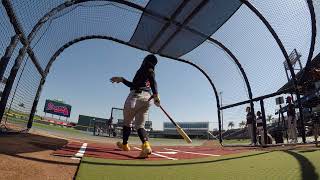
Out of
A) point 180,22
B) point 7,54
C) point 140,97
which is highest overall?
point 180,22

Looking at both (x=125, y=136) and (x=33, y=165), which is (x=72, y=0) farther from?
(x=33, y=165)

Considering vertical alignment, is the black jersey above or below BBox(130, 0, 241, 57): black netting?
below

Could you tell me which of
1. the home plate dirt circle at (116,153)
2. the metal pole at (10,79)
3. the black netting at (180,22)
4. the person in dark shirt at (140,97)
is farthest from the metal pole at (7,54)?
the black netting at (180,22)

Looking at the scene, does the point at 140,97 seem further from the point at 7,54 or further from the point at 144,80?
the point at 7,54

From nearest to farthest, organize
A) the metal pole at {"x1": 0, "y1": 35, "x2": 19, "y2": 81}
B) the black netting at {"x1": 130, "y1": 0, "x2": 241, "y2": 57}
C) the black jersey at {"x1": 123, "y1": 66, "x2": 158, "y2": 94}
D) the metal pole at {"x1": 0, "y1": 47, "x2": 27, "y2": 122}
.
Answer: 1. the metal pole at {"x1": 0, "y1": 35, "x2": 19, "y2": 81}
2. the black jersey at {"x1": 123, "y1": 66, "x2": 158, "y2": 94}
3. the metal pole at {"x1": 0, "y1": 47, "x2": 27, "y2": 122}
4. the black netting at {"x1": 130, "y1": 0, "x2": 241, "y2": 57}

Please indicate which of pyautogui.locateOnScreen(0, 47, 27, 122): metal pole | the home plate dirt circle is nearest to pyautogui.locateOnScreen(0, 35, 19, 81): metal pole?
pyautogui.locateOnScreen(0, 47, 27, 122): metal pole

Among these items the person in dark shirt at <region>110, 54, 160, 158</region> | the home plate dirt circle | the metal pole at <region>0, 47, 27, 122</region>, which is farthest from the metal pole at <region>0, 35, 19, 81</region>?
the person in dark shirt at <region>110, 54, 160, 158</region>

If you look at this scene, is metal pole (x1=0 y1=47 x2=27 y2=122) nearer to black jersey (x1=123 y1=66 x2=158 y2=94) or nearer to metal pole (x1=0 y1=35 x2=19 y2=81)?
metal pole (x1=0 y1=35 x2=19 y2=81)

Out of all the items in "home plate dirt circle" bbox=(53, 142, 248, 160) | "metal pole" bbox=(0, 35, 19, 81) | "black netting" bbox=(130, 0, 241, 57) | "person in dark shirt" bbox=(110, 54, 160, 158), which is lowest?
"home plate dirt circle" bbox=(53, 142, 248, 160)

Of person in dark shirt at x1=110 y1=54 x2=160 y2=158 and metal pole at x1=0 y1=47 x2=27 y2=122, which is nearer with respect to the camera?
person in dark shirt at x1=110 y1=54 x2=160 y2=158

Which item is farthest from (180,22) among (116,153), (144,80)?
(116,153)

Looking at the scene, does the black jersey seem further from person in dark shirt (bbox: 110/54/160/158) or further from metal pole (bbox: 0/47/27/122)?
metal pole (bbox: 0/47/27/122)

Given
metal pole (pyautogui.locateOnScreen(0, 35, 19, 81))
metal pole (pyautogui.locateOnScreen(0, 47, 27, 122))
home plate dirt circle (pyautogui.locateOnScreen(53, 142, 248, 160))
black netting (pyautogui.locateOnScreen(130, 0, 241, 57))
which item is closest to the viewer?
home plate dirt circle (pyautogui.locateOnScreen(53, 142, 248, 160))

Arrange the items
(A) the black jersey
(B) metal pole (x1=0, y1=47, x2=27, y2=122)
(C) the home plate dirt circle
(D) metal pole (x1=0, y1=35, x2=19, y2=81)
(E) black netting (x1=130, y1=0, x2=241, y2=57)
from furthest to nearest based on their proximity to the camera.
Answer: (E) black netting (x1=130, y1=0, x2=241, y2=57)
(B) metal pole (x1=0, y1=47, x2=27, y2=122)
(A) the black jersey
(D) metal pole (x1=0, y1=35, x2=19, y2=81)
(C) the home plate dirt circle
